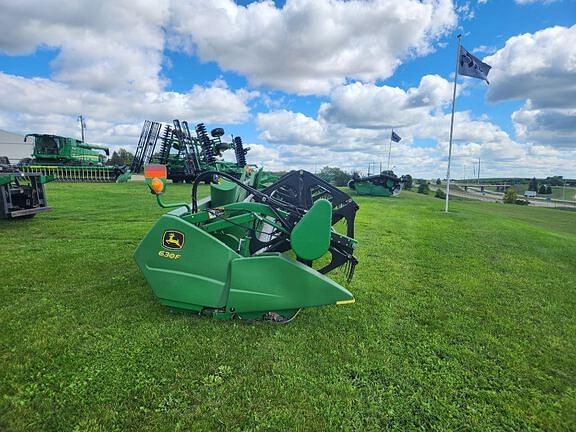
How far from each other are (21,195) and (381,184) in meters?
20.8

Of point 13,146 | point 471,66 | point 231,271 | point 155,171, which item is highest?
point 13,146

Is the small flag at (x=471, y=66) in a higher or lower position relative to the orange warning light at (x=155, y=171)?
higher

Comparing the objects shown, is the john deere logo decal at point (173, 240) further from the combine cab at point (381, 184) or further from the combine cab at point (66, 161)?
the combine cab at point (66, 161)

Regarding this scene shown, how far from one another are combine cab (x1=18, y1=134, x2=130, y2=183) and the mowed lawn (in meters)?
23.9

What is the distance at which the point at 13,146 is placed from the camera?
6606cm

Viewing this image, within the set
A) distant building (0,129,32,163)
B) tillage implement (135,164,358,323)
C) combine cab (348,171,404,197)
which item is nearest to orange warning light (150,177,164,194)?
tillage implement (135,164,358,323)

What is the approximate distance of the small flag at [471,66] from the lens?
14.6 meters

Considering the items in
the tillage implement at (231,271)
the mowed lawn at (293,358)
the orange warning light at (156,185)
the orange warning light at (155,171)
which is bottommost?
the mowed lawn at (293,358)

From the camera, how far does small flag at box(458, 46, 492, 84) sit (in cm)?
1458

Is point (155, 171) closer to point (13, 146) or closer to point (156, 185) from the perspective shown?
point (156, 185)

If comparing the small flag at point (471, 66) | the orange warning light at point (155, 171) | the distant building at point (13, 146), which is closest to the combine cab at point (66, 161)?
the small flag at point (471, 66)

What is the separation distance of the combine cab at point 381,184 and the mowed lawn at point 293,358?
19.3 m

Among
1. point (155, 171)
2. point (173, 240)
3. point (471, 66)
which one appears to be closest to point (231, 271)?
point (173, 240)

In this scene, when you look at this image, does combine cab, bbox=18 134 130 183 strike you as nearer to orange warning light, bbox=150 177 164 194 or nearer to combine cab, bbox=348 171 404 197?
combine cab, bbox=348 171 404 197
